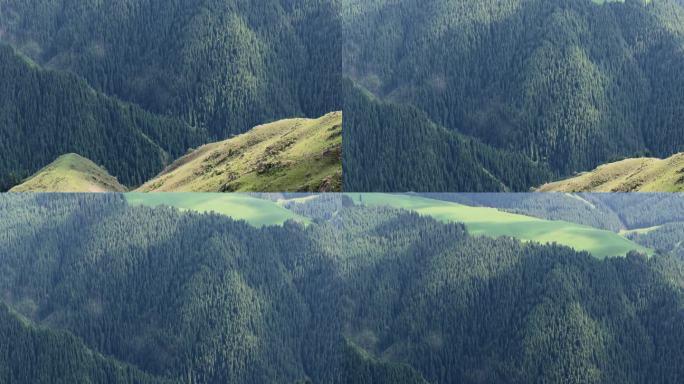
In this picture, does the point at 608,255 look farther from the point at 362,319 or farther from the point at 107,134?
the point at 107,134

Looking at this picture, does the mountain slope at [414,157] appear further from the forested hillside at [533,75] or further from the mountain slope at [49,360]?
the mountain slope at [49,360]

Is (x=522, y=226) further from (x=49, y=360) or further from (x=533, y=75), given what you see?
(x=49, y=360)

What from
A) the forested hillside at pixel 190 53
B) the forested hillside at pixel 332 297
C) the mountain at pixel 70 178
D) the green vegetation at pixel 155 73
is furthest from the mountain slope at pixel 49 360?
the forested hillside at pixel 190 53

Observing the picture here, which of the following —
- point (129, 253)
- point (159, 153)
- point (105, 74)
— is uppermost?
point (105, 74)

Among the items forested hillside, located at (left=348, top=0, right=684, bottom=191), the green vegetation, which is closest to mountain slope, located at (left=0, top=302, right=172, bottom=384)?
the green vegetation

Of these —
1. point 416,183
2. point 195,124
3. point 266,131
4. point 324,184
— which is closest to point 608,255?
point 416,183

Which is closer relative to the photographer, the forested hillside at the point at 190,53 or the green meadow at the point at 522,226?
the green meadow at the point at 522,226

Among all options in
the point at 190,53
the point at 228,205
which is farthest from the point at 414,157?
the point at 190,53

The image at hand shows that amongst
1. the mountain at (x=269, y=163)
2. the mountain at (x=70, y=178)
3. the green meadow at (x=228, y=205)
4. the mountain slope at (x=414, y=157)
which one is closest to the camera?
the mountain slope at (x=414, y=157)
